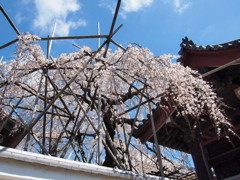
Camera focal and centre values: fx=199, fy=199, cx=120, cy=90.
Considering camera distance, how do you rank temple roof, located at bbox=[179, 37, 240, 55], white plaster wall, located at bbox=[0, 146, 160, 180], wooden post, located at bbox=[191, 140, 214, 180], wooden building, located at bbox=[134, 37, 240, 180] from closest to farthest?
1. white plaster wall, located at bbox=[0, 146, 160, 180]
2. temple roof, located at bbox=[179, 37, 240, 55]
3. wooden building, located at bbox=[134, 37, 240, 180]
4. wooden post, located at bbox=[191, 140, 214, 180]

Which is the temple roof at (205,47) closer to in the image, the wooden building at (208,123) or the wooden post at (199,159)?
the wooden building at (208,123)

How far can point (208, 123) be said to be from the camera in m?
6.04

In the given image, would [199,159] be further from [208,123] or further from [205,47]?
[205,47]

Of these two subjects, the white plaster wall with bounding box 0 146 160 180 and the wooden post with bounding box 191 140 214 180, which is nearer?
the white plaster wall with bounding box 0 146 160 180

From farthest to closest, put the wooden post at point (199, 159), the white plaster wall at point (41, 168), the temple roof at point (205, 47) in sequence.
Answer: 1. the wooden post at point (199, 159)
2. the temple roof at point (205, 47)
3. the white plaster wall at point (41, 168)

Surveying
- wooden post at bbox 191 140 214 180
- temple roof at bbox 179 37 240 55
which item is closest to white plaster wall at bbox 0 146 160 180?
wooden post at bbox 191 140 214 180

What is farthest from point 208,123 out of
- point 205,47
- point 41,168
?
point 41,168

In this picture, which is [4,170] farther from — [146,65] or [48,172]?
[146,65]

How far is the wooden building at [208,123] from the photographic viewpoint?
186 inches

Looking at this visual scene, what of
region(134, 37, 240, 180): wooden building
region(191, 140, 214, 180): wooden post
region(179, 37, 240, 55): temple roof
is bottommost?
region(191, 140, 214, 180): wooden post

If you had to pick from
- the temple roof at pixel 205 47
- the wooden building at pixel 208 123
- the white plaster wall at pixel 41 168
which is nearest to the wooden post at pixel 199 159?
the wooden building at pixel 208 123

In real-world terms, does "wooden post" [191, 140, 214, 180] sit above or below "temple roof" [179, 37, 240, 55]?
below

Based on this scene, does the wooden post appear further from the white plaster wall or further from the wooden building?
the white plaster wall

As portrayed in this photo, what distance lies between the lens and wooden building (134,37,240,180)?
4730 mm
